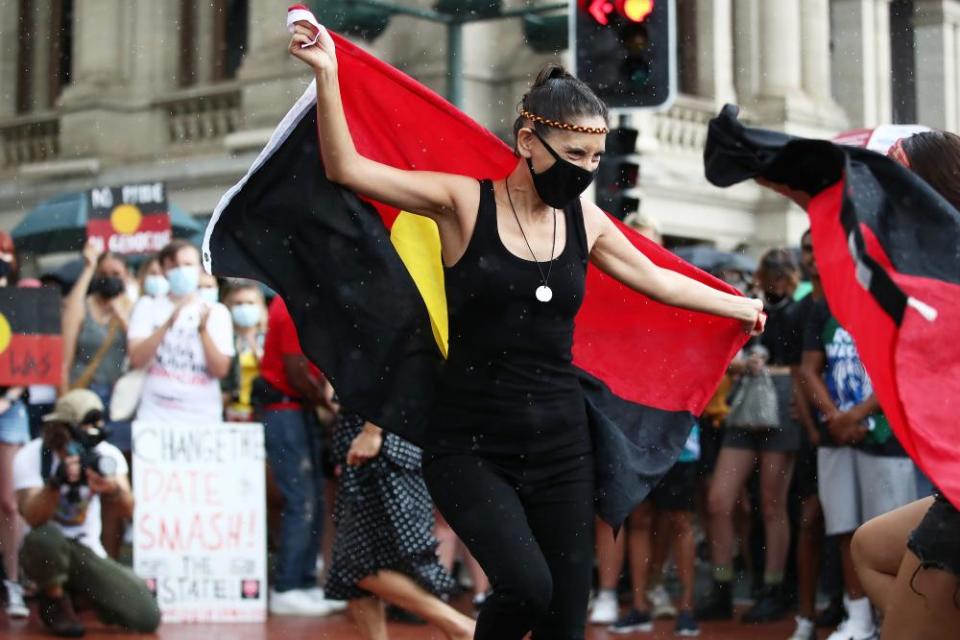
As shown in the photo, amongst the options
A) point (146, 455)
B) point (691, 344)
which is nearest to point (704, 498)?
point (146, 455)

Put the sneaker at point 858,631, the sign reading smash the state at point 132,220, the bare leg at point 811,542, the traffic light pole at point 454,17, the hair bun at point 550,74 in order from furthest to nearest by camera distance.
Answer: the sign reading smash the state at point 132,220
the traffic light pole at point 454,17
the bare leg at point 811,542
the sneaker at point 858,631
the hair bun at point 550,74

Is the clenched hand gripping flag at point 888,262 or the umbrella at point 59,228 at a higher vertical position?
the umbrella at point 59,228

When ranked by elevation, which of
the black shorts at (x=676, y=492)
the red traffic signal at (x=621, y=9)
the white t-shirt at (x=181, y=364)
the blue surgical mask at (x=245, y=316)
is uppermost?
the red traffic signal at (x=621, y=9)

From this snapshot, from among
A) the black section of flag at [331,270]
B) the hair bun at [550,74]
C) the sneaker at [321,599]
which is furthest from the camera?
Answer: the sneaker at [321,599]

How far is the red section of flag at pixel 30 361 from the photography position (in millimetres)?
10617

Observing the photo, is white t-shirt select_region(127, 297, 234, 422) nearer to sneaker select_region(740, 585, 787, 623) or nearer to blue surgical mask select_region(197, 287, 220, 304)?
blue surgical mask select_region(197, 287, 220, 304)

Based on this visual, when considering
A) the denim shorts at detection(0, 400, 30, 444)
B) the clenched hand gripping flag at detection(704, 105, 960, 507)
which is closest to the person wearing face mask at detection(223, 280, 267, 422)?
the denim shorts at detection(0, 400, 30, 444)

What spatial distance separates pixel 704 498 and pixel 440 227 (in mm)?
5915

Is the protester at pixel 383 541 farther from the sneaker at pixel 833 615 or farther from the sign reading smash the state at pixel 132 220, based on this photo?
the sign reading smash the state at pixel 132 220

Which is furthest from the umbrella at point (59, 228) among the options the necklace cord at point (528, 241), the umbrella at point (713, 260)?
the necklace cord at point (528, 241)

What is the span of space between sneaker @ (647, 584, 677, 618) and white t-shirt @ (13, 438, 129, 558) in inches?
123

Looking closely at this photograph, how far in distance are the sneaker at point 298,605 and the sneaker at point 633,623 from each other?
1.77 m

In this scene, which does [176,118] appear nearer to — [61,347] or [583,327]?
[61,347]

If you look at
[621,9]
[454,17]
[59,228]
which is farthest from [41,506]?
[59,228]
